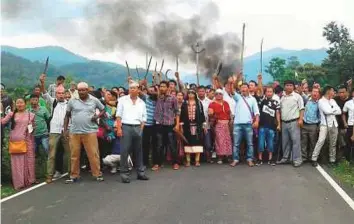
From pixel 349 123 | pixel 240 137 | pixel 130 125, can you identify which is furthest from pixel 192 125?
pixel 349 123

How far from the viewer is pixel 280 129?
1154 centimetres

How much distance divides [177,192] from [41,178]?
3.14 meters

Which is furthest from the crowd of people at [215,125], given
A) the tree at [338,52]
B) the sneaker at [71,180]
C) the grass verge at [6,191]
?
the tree at [338,52]

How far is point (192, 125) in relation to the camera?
37.2 feet

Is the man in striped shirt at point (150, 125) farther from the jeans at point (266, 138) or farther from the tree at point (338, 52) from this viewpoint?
the tree at point (338, 52)

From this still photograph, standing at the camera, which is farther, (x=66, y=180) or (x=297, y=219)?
(x=66, y=180)

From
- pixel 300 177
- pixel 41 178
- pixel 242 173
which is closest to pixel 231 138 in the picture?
pixel 242 173

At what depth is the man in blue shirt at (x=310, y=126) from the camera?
37.4 ft

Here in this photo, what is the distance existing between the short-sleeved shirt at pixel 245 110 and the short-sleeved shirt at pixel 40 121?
398 centimetres

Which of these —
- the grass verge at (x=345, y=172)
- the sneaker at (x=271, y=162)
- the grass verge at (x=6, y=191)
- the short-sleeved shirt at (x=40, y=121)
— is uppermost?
the short-sleeved shirt at (x=40, y=121)

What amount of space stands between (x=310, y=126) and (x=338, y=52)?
114 feet

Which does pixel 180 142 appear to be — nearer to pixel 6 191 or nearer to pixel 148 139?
pixel 148 139

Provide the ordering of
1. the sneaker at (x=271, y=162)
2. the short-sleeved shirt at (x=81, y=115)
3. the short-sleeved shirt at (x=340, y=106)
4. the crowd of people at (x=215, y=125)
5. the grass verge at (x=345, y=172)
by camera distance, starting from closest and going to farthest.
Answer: the grass verge at (x=345, y=172), the short-sleeved shirt at (x=81, y=115), the crowd of people at (x=215, y=125), the sneaker at (x=271, y=162), the short-sleeved shirt at (x=340, y=106)

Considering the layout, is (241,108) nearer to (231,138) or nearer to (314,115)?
(231,138)
